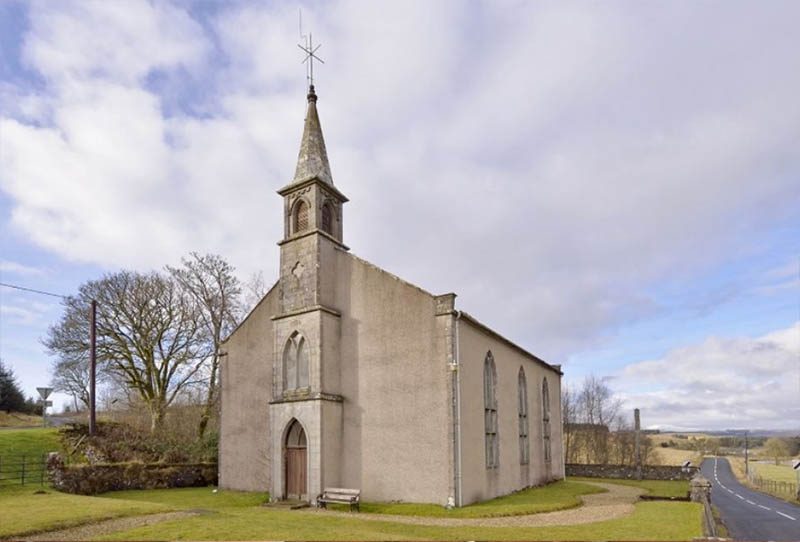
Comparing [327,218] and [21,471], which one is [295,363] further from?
[21,471]

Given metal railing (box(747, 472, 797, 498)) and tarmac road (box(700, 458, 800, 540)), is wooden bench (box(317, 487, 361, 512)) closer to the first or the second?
tarmac road (box(700, 458, 800, 540))

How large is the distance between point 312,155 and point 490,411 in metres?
13.8

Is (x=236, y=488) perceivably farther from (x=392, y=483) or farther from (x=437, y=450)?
(x=437, y=450)

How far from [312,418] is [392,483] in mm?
3916

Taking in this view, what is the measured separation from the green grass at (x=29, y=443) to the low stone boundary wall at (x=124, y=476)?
19.3 ft

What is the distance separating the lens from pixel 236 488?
25.2 meters

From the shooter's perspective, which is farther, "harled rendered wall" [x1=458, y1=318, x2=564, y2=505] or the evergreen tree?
the evergreen tree

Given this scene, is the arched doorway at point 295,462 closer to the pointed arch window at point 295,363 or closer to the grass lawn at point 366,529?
the pointed arch window at point 295,363

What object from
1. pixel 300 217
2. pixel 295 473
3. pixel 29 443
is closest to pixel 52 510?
pixel 295 473

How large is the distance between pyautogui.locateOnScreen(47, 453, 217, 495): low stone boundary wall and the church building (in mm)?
3070

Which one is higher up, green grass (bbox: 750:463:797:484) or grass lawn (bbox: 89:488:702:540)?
grass lawn (bbox: 89:488:702:540)

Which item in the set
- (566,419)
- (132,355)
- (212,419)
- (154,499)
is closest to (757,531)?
(154,499)

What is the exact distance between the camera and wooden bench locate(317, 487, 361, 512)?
19375mm

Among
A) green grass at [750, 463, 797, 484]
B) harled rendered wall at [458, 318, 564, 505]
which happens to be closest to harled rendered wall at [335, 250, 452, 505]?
harled rendered wall at [458, 318, 564, 505]
